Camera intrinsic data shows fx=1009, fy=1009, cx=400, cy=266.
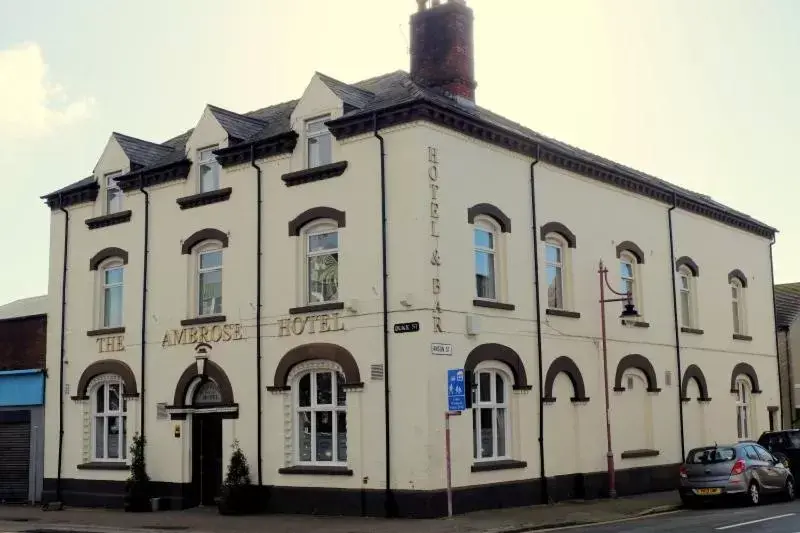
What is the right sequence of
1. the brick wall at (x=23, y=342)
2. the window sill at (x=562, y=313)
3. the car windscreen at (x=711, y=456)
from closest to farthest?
the car windscreen at (x=711, y=456)
the window sill at (x=562, y=313)
the brick wall at (x=23, y=342)

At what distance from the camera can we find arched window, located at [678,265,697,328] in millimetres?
32406

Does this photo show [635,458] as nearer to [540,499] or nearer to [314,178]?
[540,499]

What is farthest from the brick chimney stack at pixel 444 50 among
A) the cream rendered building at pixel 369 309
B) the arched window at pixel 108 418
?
the arched window at pixel 108 418

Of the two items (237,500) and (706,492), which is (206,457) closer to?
(237,500)

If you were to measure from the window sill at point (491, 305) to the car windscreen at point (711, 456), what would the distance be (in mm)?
5653

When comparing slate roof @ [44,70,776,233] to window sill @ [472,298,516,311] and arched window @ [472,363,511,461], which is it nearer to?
window sill @ [472,298,516,311]

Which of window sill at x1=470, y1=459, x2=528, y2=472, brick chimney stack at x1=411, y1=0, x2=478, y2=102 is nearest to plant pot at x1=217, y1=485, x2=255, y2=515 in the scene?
window sill at x1=470, y1=459, x2=528, y2=472

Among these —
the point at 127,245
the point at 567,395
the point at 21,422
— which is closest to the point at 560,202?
the point at 567,395

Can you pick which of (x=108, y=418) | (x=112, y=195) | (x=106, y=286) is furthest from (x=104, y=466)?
(x=112, y=195)

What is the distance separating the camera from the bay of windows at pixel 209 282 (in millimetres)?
26156

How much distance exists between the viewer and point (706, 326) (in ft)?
109

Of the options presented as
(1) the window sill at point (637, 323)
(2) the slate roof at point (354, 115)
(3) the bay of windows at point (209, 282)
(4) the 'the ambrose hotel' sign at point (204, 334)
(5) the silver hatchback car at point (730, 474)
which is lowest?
(5) the silver hatchback car at point (730, 474)

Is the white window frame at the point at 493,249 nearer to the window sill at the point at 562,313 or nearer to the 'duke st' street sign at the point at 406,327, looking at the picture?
the window sill at the point at 562,313

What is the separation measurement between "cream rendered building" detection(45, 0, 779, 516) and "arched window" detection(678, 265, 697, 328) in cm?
42
